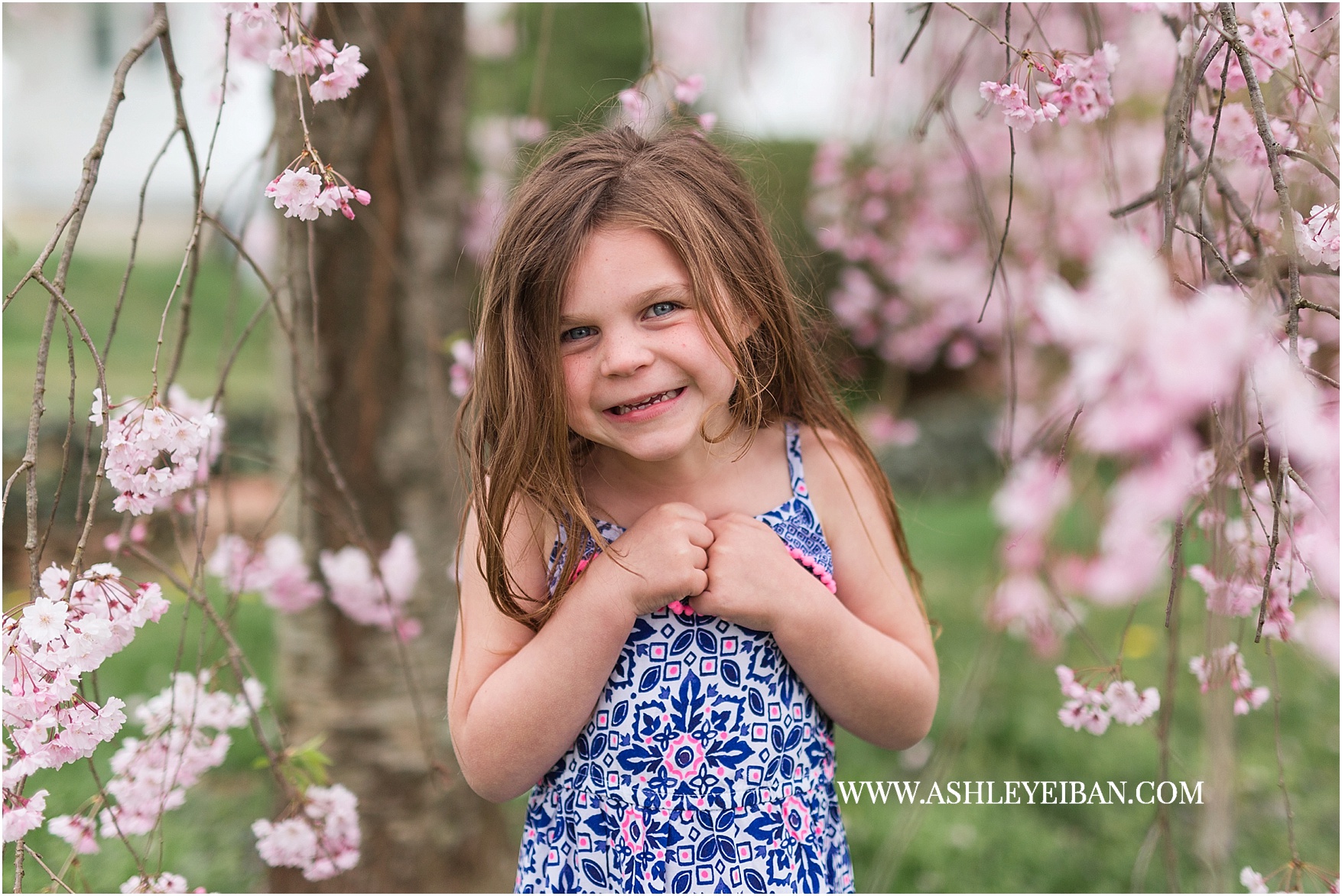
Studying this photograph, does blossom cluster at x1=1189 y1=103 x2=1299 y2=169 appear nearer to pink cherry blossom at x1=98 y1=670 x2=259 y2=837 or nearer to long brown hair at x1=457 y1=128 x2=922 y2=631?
long brown hair at x1=457 y1=128 x2=922 y2=631

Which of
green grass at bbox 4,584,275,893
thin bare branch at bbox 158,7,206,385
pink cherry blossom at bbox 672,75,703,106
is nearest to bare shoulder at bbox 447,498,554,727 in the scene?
thin bare branch at bbox 158,7,206,385

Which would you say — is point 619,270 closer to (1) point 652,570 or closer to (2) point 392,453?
(1) point 652,570

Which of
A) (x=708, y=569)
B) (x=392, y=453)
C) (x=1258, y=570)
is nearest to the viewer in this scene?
(x=708, y=569)

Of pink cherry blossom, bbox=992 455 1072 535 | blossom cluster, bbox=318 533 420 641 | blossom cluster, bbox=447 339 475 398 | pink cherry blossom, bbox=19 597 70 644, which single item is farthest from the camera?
blossom cluster, bbox=318 533 420 641

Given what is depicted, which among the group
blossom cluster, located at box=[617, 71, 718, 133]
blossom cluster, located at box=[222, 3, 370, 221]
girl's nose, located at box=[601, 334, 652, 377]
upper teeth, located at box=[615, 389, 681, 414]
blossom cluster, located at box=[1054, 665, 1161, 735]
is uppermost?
blossom cluster, located at box=[617, 71, 718, 133]

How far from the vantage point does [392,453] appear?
2111mm

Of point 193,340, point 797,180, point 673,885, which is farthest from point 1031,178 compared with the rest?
point 193,340

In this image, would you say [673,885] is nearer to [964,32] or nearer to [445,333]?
[445,333]

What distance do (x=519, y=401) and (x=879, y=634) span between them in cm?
51

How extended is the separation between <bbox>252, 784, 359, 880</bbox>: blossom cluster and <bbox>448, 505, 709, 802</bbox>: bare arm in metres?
0.35

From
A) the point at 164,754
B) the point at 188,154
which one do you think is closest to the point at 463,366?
the point at 188,154

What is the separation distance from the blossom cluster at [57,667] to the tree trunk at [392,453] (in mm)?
1005

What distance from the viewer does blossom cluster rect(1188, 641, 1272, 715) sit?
4.00ft

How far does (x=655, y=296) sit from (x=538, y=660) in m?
0.42
